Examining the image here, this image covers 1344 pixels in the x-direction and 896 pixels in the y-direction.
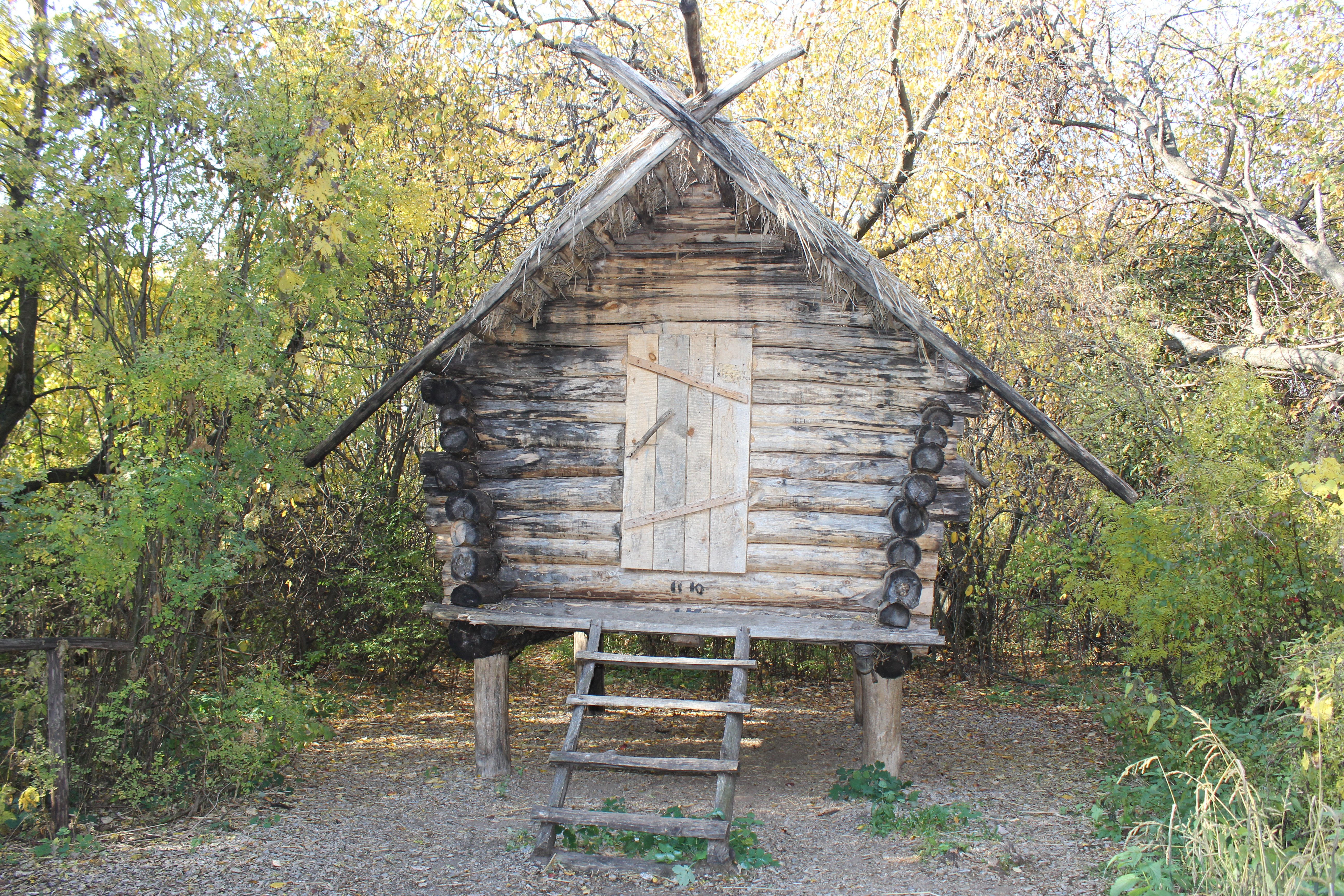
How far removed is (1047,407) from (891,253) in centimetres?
231

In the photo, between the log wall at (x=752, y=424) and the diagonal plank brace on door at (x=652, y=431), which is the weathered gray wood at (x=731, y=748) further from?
the diagonal plank brace on door at (x=652, y=431)

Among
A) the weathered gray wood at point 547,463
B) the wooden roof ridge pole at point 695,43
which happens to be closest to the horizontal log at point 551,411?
the weathered gray wood at point 547,463

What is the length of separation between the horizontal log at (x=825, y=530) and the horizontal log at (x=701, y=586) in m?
0.12

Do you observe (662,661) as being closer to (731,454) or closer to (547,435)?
(731,454)

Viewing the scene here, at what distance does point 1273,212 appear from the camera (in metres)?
8.23

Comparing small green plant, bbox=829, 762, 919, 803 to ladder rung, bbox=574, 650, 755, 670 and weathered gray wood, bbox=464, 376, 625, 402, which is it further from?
weathered gray wood, bbox=464, 376, 625, 402

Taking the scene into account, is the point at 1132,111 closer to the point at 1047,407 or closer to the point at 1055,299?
the point at 1055,299

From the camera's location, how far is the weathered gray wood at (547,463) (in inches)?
244

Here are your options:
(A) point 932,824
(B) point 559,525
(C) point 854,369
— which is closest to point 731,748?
(A) point 932,824

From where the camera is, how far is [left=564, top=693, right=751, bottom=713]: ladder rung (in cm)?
521

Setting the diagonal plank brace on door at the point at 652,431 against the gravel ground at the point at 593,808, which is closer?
the gravel ground at the point at 593,808

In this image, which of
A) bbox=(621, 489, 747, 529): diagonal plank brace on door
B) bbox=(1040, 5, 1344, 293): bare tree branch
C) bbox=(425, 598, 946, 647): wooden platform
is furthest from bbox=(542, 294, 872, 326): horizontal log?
bbox=(1040, 5, 1344, 293): bare tree branch

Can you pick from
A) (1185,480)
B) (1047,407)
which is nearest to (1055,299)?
(1047,407)

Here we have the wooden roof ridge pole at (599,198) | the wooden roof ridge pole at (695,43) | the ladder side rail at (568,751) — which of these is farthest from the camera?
the wooden roof ridge pole at (599,198)
